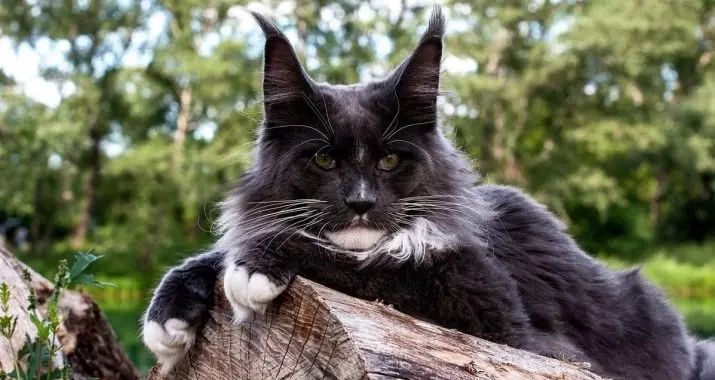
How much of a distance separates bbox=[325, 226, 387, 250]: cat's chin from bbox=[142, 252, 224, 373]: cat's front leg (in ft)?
1.62

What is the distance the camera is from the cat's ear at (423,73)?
2834mm

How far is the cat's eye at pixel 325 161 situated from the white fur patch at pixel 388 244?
0.73ft

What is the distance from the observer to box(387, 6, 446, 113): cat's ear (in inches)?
112

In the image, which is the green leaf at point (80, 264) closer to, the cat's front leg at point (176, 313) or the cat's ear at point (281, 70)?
the cat's front leg at point (176, 313)

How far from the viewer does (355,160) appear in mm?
2676

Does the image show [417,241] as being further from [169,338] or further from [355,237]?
[169,338]

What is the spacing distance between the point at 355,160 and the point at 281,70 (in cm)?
44

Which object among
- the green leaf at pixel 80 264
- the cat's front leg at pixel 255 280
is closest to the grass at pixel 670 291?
the green leaf at pixel 80 264

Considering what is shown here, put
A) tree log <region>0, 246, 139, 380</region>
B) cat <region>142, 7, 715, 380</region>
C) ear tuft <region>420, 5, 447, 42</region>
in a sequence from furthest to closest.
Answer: tree log <region>0, 246, 139, 380</region> < ear tuft <region>420, 5, 447, 42</region> < cat <region>142, 7, 715, 380</region>

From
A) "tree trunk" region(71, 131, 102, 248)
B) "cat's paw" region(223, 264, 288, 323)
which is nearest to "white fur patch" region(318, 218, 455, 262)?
"cat's paw" region(223, 264, 288, 323)

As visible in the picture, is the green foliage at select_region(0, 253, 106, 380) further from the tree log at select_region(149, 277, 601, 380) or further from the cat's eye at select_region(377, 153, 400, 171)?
the cat's eye at select_region(377, 153, 400, 171)

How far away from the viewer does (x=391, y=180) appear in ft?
8.94

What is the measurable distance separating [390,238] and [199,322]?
715 millimetres

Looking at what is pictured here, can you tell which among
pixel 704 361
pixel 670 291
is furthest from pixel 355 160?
pixel 670 291
